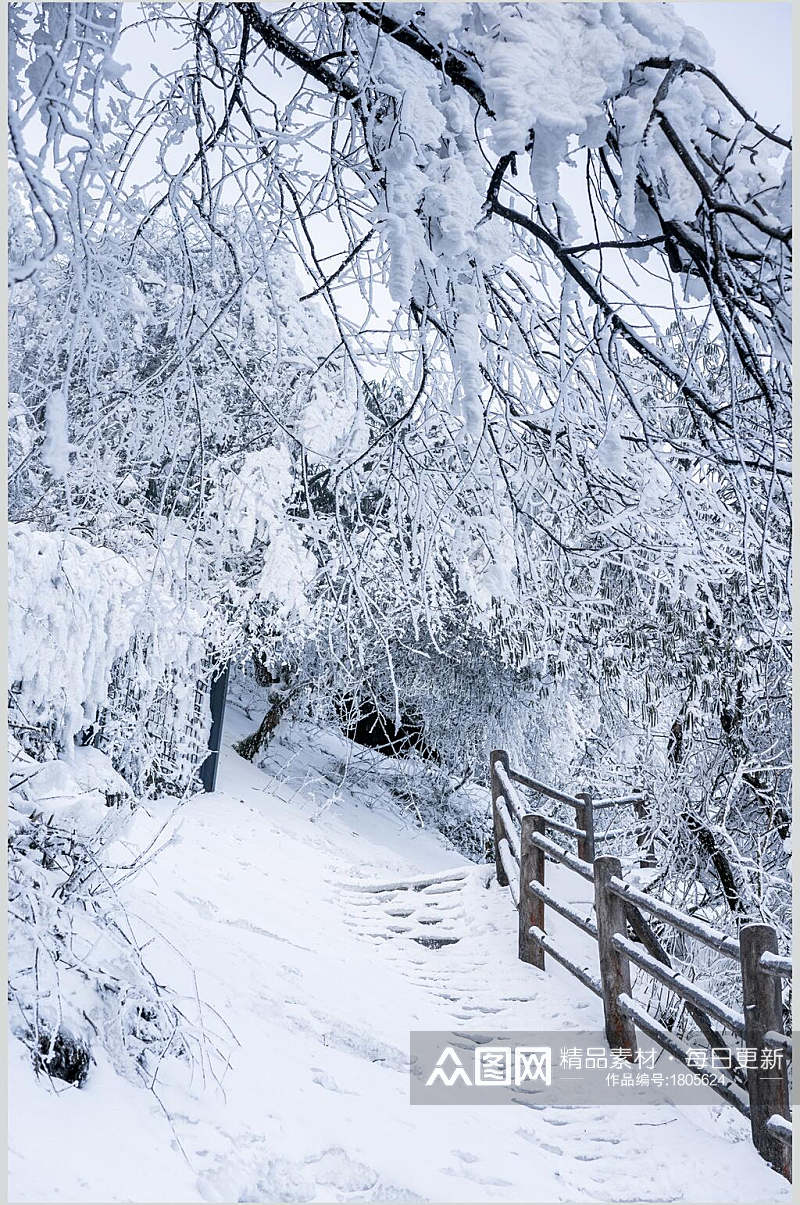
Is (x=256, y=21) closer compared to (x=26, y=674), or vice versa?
(x=256, y=21)

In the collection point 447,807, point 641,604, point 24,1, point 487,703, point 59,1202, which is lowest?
point 447,807

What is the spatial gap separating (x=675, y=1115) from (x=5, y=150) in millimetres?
4144

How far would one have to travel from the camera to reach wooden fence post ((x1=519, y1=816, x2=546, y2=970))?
5.85m

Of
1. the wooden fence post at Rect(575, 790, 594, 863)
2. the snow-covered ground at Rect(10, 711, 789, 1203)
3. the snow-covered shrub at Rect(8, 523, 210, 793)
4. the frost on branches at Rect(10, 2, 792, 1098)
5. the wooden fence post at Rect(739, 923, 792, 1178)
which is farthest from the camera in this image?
the wooden fence post at Rect(575, 790, 594, 863)

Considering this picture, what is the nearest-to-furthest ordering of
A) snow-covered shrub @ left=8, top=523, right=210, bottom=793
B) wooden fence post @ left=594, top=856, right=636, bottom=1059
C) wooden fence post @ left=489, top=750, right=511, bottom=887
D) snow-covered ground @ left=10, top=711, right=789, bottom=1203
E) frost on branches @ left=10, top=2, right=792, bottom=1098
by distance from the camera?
1. frost on branches @ left=10, top=2, right=792, bottom=1098
2. snow-covered ground @ left=10, top=711, right=789, bottom=1203
3. snow-covered shrub @ left=8, top=523, right=210, bottom=793
4. wooden fence post @ left=594, top=856, right=636, bottom=1059
5. wooden fence post @ left=489, top=750, right=511, bottom=887

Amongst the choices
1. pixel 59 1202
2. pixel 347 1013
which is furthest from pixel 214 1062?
pixel 347 1013

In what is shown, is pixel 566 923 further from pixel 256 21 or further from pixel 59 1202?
pixel 256 21

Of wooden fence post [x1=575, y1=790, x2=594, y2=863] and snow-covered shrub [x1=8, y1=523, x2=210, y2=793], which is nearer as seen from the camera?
snow-covered shrub [x1=8, y1=523, x2=210, y2=793]

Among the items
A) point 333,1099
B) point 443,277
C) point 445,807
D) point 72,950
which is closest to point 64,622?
point 72,950

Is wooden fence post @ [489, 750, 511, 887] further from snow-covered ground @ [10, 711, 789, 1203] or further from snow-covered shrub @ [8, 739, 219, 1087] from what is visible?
snow-covered shrub @ [8, 739, 219, 1087]

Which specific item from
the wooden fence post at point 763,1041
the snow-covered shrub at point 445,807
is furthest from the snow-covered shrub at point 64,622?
the snow-covered shrub at point 445,807

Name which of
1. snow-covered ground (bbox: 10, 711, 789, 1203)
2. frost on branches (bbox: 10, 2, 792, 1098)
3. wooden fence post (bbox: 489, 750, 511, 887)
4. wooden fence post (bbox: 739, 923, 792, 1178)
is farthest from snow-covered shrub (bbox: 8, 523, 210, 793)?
wooden fence post (bbox: 489, 750, 511, 887)

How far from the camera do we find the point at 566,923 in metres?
6.95

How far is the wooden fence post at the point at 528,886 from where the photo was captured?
230 inches
